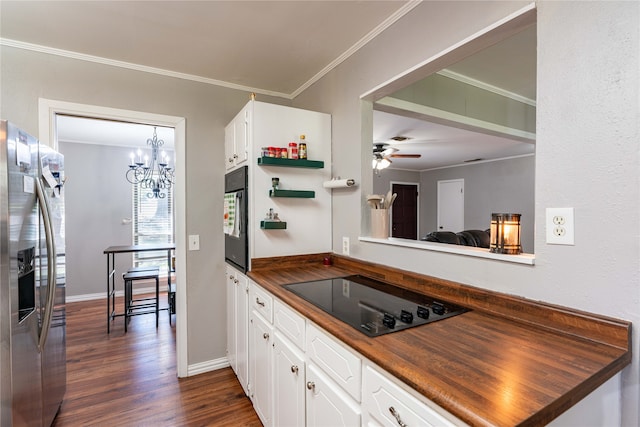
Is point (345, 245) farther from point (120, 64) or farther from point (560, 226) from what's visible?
point (120, 64)

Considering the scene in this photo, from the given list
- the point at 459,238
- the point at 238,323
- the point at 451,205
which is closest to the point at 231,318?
the point at 238,323

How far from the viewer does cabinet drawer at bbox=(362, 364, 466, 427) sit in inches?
29.0

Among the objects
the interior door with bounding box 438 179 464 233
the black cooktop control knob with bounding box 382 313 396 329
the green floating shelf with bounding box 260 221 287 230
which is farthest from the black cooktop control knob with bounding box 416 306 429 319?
the interior door with bounding box 438 179 464 233

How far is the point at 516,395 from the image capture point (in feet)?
2.25

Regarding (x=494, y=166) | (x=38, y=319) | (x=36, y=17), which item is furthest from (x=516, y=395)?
→ (x=494, y=166)

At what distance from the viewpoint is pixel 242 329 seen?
2162 millimetres

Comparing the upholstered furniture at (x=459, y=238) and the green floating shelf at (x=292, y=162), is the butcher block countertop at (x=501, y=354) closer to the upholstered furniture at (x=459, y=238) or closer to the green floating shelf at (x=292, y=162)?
the green floating shelf at (x=292, y=162)

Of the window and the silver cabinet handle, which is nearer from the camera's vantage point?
the silver cabinet handle

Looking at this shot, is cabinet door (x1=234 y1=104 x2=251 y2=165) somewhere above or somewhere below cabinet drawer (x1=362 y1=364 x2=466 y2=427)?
above

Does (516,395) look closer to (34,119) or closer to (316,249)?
(316,249)

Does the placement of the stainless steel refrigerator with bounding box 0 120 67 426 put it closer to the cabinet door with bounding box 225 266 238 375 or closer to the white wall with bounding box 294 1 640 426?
the cabinet door with bounding box 225 266 238 375

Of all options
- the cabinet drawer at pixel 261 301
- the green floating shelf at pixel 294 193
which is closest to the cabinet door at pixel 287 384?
the cabinet drawer at pixel 261 301

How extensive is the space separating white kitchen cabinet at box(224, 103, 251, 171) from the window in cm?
327

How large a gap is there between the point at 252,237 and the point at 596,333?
174 cm
